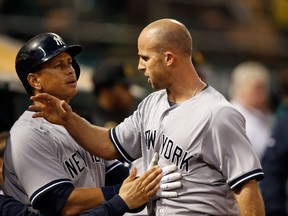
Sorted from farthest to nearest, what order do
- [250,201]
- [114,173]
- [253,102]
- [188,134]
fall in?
[253,102] → [114,173] → [188,134] → [250,201]

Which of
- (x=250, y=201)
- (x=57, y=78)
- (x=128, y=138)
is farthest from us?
(x=128, y=138)

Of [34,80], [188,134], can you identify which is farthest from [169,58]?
[34,80]

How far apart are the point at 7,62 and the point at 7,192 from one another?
431 cm

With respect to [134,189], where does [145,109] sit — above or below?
above

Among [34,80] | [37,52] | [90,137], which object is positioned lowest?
[90,137]

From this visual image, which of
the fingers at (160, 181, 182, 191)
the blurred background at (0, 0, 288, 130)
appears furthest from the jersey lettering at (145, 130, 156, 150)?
the blurred background at (0, 0, 288, 130)

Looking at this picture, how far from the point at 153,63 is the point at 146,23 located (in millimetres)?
8075

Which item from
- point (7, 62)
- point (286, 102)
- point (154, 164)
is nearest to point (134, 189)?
point (154, 164)

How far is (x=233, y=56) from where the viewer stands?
47.0 feet

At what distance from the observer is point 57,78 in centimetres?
553

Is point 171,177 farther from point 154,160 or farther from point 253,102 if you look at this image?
point 253,102

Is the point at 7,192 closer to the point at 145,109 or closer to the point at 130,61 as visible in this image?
the point at 145,109

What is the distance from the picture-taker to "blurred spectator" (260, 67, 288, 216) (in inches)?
316

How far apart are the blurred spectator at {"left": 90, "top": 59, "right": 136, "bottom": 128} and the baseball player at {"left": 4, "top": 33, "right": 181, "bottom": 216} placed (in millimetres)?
2612
